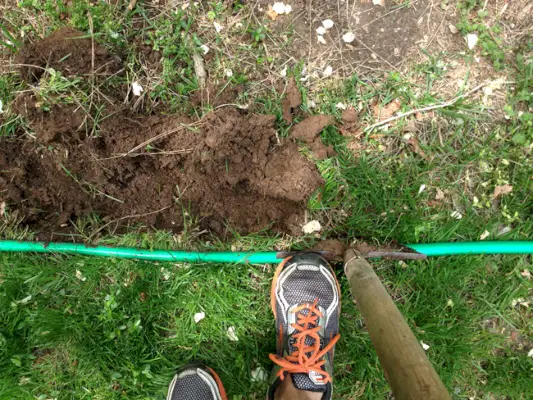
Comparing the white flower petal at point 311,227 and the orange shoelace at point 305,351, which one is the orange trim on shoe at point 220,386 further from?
the white flower petal at point 311,227

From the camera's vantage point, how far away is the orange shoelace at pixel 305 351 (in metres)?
1.95

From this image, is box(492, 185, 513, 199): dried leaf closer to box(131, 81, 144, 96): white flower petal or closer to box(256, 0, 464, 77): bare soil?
box(256, 0, 464, 77): bare soil

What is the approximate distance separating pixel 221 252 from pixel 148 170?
1.99 feet

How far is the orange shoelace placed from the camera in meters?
1.95

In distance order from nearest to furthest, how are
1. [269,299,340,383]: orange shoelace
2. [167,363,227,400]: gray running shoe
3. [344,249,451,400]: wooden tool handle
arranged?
[344,249,451,400]: wooden tool handle, [269,299,340,383]: orange shoelace, [167,363,227,400]: gray running shoe

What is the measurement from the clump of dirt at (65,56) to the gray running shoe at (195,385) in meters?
1.69

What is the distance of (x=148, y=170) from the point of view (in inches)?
83.3

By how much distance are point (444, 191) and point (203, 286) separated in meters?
1.46

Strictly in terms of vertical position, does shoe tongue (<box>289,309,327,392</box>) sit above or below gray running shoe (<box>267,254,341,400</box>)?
below

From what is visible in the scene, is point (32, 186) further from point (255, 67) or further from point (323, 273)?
point (323, 273)

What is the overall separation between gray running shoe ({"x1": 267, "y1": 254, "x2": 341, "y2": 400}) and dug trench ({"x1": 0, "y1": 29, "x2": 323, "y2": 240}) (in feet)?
0.76

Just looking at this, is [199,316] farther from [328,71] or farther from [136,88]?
[328,71]

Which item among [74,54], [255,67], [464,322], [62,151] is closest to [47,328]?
[62,151]

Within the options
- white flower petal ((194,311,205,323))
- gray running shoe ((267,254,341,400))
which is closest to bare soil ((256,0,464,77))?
gray running shoe ((267,254,341,400))
